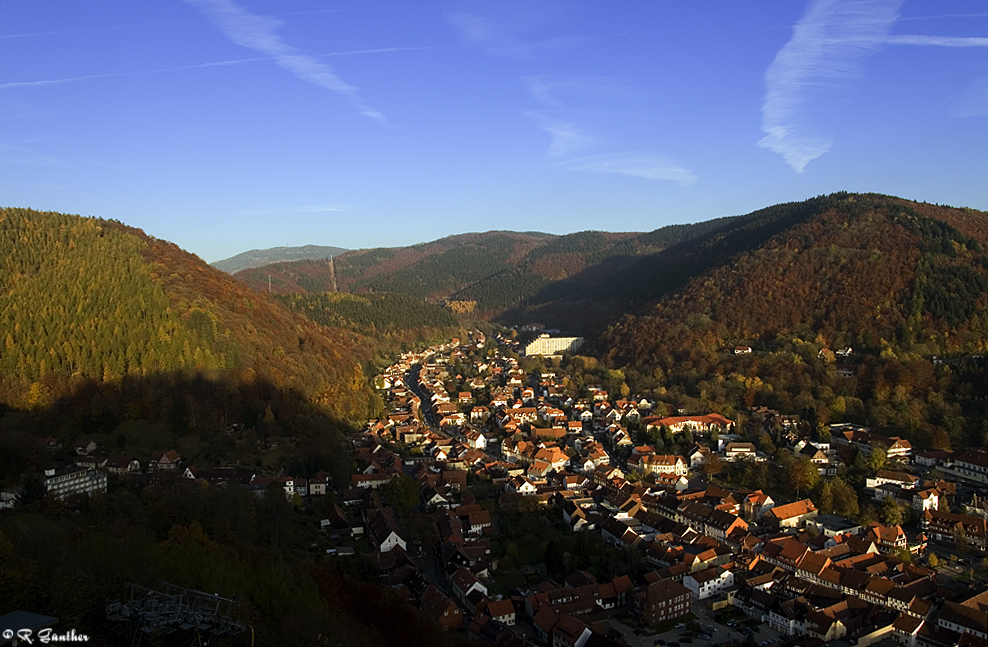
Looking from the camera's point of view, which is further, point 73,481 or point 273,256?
point 273,256

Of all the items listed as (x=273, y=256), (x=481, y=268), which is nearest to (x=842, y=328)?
(x=481, y=268)

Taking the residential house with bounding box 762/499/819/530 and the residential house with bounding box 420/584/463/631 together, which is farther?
the residential house with bounding box 762/499/819/530

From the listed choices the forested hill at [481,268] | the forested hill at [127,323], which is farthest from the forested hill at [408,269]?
the forested hill at [127,323]

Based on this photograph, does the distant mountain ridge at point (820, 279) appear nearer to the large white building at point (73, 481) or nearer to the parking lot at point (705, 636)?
the parking lot at point (705, 636)

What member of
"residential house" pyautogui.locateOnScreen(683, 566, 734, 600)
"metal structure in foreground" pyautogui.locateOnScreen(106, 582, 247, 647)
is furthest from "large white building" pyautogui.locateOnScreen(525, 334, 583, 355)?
"metal structure in foreground" pyautogui.locateOnScreen(106, 582, 247, 647)

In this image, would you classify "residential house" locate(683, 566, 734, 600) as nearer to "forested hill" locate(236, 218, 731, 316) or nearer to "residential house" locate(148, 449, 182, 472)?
"residential house" locate(148, 449, 182, 472)

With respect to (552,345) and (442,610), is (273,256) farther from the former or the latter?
(442,610)
